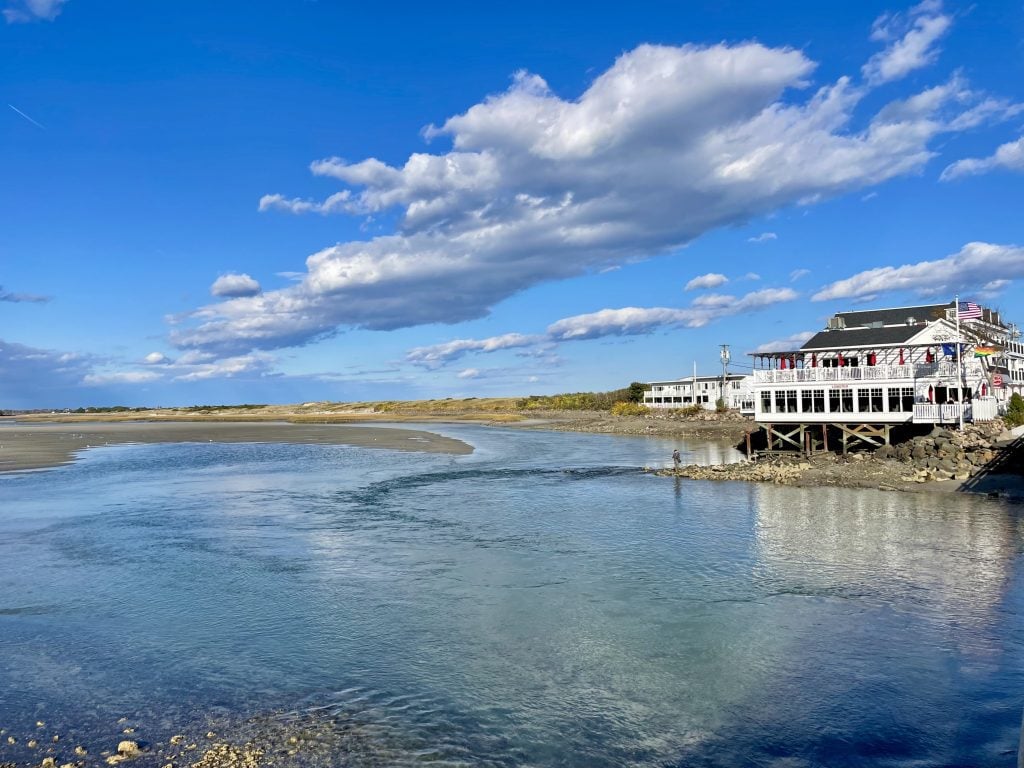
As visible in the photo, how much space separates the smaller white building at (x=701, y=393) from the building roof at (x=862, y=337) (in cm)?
4541

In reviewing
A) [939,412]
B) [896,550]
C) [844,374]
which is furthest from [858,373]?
[896,550]

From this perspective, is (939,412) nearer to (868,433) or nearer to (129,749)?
(868,433)

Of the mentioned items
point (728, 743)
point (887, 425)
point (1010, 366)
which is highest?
point (1010, 366)

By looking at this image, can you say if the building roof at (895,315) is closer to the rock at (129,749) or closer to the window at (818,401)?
the window at (818,401)

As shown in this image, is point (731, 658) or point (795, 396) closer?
point (731, 658)

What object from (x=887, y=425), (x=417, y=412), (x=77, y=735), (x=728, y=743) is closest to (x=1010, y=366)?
(x=887, y=425)

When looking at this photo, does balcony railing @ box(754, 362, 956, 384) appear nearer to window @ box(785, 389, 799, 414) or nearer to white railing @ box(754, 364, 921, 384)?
white railing @ box(754, 364, 921, 384)

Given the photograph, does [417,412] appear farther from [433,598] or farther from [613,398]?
[433,598]

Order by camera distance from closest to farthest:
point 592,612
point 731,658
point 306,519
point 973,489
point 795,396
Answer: point 731,658 → point 592,612 → point 306,519 → point 973,489 → point 795,396

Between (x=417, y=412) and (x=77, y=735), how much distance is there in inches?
6712

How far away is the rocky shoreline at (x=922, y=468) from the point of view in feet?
120

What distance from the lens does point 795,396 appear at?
51969 mm

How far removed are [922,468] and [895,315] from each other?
26.1 metres

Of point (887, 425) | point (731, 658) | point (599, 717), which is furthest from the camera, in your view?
point (887, 425)
